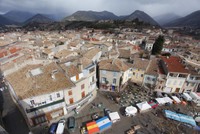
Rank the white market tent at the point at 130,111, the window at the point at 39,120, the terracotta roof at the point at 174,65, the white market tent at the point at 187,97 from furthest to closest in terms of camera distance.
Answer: the terracotta roof at the point at 174,65
the white market tent at the point at 187,97
the white market tent at the point at 130,111
the window at the point at 39,120

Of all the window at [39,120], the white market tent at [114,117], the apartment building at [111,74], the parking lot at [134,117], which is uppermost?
the apartment building at [111,74]

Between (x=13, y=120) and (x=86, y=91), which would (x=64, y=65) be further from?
(x=13, y=120)

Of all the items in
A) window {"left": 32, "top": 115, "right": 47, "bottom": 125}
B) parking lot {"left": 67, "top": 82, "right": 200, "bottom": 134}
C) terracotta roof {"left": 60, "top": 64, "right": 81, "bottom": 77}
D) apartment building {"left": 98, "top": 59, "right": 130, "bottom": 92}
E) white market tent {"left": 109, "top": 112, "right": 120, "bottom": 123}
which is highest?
terracotta roof {"left": 60, "top": 64, "right": 81, "bottom": 77}

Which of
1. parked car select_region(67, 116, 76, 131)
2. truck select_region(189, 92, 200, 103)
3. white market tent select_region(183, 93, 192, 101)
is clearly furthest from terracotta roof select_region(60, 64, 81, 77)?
truck select_region(189, 92, 200, 103)

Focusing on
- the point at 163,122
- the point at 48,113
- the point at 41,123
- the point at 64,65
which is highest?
the point at 64,65

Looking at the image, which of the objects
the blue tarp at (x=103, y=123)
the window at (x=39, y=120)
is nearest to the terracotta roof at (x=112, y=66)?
the blue tarp at (x=103, y=123)

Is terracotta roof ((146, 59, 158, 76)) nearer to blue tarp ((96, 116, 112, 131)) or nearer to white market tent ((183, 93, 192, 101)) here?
white market tent ((183, 93, 192, 101))

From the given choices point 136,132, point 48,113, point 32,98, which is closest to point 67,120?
point 48,113

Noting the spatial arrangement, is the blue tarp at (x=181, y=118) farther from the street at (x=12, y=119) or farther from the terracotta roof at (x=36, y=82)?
the street at (x=12, y=119)

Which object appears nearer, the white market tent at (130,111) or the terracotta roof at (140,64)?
the white market tent at (130,111)
